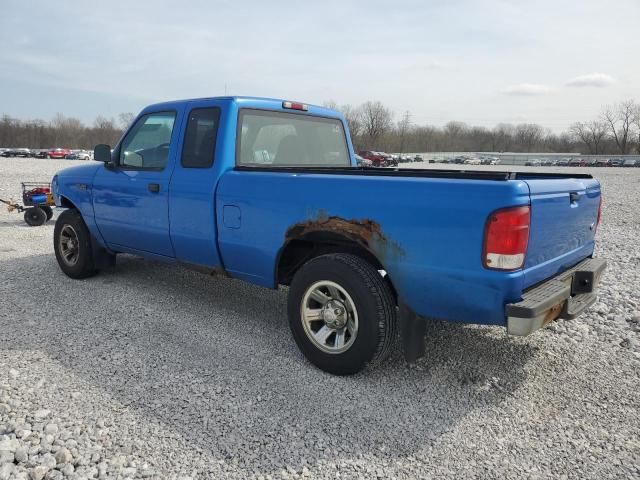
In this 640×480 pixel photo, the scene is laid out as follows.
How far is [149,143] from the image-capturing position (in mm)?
5066

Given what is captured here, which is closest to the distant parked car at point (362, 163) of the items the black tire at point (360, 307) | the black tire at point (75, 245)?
the black tire at point (360, 307)

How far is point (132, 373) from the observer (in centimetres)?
357

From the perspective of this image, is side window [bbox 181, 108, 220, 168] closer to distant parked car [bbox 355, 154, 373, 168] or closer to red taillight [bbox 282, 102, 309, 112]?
red taillight [bbox 282, 102, 309, 112]

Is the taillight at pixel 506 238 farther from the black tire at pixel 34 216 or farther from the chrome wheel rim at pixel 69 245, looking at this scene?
the black tire at pixel 34 216

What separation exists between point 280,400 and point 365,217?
132cm

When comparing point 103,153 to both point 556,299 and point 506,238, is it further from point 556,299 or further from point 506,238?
point 556,299

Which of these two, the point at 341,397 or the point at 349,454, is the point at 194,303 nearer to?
the point at 341,397

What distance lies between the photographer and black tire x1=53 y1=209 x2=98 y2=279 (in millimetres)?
5797

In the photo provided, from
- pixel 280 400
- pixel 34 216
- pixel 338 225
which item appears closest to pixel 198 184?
pixel 338 225

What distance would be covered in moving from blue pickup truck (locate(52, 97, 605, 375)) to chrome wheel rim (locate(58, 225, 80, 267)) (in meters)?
0.68

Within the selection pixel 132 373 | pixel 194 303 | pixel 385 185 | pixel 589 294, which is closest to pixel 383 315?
pixel 385 185

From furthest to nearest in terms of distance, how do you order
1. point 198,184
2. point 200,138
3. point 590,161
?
point 590,161 < point 200,138 < point 198,184

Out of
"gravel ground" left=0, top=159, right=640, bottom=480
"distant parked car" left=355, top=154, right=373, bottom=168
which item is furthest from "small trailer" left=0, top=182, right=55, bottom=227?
"distant parked car" left=355, top=154, right=373, bottom=168

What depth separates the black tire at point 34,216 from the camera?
9.91m
